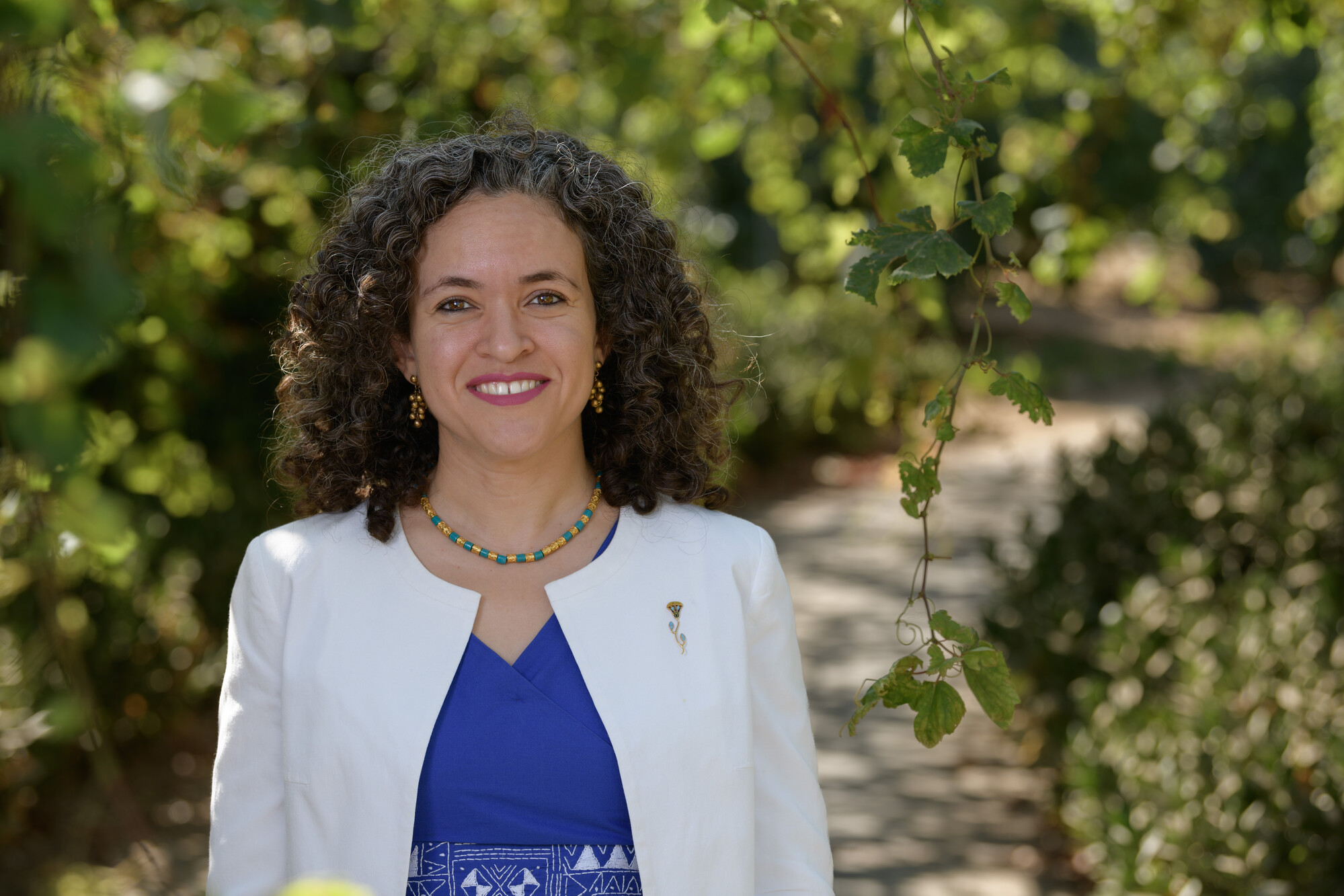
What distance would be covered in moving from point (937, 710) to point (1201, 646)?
110 inches

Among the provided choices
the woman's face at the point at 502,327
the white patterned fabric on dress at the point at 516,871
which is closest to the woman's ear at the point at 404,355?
the woman's face at the point at 502,327

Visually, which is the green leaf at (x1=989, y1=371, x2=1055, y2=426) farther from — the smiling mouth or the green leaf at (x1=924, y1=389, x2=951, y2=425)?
the smiling mouth

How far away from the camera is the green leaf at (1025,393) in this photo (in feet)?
4.91

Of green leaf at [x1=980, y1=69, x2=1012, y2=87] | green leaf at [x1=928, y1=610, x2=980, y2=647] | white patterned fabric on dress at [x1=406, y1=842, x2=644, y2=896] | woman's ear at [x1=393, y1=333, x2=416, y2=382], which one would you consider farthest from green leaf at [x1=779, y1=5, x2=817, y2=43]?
white patterned fabric on dress at [x1=406, y1=842, x2=644, y2=896]

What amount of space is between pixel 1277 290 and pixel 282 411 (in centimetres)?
2249

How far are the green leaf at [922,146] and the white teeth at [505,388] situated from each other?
0.61 meters

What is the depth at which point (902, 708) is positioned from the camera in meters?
5.35

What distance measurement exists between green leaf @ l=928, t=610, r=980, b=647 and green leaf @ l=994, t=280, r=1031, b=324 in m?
0.39

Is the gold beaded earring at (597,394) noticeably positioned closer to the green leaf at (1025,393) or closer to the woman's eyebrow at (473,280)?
the woman's eyebrow at (473,280)

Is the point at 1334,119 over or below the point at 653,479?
over

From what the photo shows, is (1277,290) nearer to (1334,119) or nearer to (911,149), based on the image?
(1334,119)

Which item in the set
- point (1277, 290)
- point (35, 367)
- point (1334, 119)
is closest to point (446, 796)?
point (35, 367)

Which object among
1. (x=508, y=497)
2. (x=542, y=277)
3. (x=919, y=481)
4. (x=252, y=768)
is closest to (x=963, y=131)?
(x=919, y=481)

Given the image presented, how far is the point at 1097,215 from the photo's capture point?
14.3 ft
